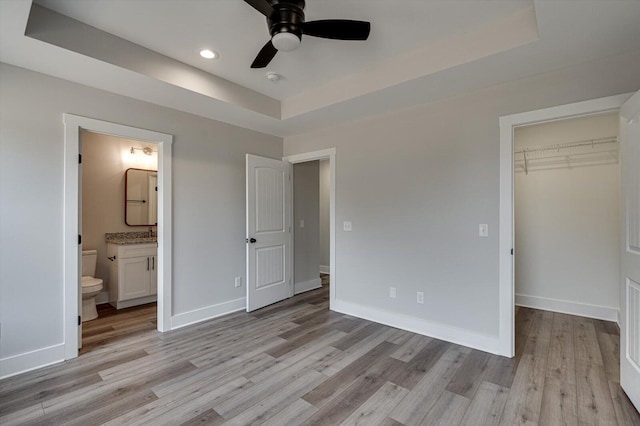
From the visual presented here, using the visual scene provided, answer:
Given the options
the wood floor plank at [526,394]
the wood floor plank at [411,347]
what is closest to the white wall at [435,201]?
the wood floor plank at [411,347]

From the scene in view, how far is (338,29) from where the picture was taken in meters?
1.85

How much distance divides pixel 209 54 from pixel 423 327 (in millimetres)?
3419

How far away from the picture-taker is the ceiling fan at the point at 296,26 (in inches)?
69.8

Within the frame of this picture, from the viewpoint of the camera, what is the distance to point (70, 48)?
6.98ft

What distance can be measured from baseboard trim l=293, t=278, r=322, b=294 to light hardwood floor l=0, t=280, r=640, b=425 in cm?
144

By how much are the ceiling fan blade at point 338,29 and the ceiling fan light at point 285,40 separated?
0.09m

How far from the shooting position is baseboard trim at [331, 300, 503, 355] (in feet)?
9.13

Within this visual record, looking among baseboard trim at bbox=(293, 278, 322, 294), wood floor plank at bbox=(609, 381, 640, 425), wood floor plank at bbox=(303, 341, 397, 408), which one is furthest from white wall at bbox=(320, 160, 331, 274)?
wood floor plank at bbox=(609, 381, 640, 425)

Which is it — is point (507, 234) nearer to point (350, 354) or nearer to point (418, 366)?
point (418, 366)

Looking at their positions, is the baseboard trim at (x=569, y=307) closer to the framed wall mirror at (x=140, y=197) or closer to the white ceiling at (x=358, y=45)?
the white ceiling at (x=358, y=45)

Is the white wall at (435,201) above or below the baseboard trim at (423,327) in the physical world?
above

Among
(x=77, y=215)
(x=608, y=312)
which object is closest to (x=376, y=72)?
(x=77, y=215)

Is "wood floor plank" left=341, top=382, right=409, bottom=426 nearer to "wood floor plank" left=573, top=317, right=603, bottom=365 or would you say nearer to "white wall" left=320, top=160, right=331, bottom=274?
"wood floor plank" left=573, top=317, right=603, bottom=365

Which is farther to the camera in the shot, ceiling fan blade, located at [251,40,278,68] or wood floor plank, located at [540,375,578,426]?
ceiling fan blade, located at [251,40,278,68]
